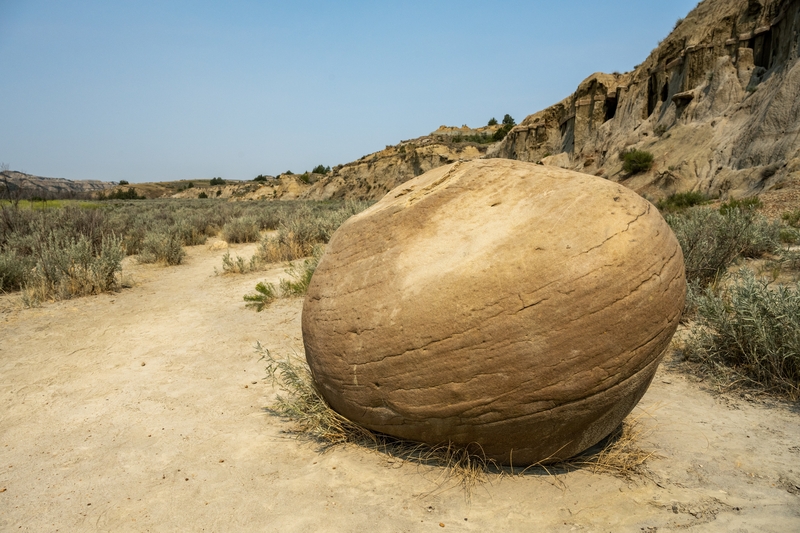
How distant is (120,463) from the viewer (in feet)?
10.0

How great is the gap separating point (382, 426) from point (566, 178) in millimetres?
1796

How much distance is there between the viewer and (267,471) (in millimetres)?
2875

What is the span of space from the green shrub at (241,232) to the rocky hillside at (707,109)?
471 inches

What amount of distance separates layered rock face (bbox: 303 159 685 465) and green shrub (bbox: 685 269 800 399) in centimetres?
166

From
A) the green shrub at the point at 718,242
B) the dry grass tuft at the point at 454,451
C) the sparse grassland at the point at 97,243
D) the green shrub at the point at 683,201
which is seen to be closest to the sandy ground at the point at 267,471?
the dry grass tuft at the point at 454,451

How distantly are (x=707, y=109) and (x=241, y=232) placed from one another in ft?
50.2

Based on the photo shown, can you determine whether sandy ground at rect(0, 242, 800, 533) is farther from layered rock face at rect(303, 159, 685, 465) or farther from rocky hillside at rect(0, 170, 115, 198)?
rocky hillside at rect(0, 170, 115, 198)

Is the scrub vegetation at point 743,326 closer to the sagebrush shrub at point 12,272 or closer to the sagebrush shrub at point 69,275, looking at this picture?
the sagebrush shrub at point 69,275

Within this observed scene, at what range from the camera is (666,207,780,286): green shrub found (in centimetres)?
575

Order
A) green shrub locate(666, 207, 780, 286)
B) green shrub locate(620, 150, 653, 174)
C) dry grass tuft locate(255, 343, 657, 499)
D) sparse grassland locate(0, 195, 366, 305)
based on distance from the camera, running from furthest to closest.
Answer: green shrub locate(620, 150, 653, 174)
sparse grassland locate(0, 195, 366, 305)
green shrub locate(666, 207, 780, 286)
dry grass tuft locate(255, 343, 657, 499)

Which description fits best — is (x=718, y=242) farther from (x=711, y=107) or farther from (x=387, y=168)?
(x=387, y=168)

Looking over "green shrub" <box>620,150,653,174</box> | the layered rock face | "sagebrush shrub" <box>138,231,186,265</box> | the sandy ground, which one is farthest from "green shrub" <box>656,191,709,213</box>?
"sagebrush shrub" <box>138,231,186,265</box>

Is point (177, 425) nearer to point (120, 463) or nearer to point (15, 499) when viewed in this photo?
point (120, 463)

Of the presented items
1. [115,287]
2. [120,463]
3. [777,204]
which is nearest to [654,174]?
[777,204]
